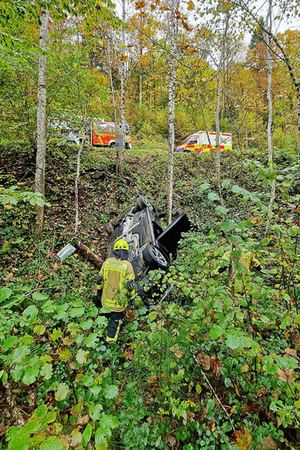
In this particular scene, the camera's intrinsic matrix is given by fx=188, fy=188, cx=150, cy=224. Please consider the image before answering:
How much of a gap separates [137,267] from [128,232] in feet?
3.90

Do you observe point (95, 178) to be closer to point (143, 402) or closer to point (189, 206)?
point (189, 206)

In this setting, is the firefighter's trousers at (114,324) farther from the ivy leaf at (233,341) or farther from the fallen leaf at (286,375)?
the fallen leaf at (286,375)

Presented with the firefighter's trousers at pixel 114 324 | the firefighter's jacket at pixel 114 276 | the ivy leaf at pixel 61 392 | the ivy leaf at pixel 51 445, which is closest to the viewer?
the ivy leaf at pixel 51 445

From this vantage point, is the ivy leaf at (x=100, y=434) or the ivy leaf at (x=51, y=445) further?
the ivy leaf at (x=100, y=434)

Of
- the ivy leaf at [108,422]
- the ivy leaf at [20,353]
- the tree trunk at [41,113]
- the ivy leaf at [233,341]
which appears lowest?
the ivy leaf at [108,422]

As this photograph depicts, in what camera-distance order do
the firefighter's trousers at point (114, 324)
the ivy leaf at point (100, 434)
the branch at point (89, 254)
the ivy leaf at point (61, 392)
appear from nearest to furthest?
the ivy leaf at point (100, 434) < the ivy leaf at point (61, 392) < the firefighter's trousers at point (114, 324) < the branch at point (89, 254)

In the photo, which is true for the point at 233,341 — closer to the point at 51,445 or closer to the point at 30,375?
the point at 51,445

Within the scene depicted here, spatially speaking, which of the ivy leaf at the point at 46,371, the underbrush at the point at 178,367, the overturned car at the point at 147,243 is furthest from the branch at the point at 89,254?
the ivy leaf at the point at 46,371

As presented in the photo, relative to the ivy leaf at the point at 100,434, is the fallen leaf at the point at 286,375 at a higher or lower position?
lower

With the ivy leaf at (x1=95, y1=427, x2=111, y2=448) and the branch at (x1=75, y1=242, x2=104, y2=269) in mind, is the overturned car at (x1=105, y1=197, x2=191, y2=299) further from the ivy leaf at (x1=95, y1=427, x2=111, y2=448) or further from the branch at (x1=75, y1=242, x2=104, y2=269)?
the ivy leaf at (x1=95, y1=427, x2=111, y2=448)

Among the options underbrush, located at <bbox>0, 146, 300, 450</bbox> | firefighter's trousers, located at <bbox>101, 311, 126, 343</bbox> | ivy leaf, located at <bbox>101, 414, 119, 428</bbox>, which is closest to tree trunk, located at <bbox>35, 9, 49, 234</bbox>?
underbrush, located at <bbox>0, 146, 300, 450</bbox>

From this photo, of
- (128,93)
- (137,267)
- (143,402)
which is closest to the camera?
(143,402)

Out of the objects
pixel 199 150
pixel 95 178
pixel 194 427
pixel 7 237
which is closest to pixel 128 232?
pixel 194 427

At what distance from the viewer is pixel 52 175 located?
283 inches
